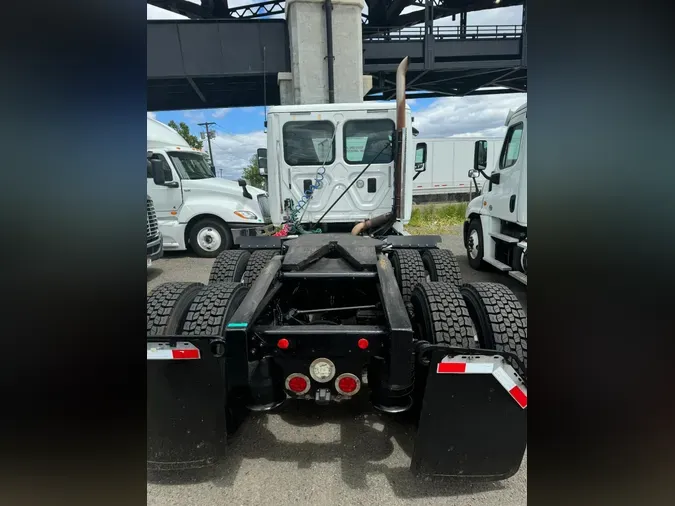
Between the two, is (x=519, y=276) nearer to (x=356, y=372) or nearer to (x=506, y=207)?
(x=506, y=207)

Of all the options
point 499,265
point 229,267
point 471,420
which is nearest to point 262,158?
point 229,267

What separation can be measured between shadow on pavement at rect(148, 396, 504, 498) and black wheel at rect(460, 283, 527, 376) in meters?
0.70

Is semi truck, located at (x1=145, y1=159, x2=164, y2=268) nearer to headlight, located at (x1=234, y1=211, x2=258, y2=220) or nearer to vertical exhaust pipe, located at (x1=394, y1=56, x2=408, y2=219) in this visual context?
headlight, located at (x1=234, y1=211, x2=258, y2=220)

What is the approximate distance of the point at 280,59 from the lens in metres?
9.64

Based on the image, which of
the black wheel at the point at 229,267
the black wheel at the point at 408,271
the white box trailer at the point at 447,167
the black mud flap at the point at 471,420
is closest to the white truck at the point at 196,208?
the black wheel at the point at 229,267

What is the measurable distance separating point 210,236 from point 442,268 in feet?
18.2

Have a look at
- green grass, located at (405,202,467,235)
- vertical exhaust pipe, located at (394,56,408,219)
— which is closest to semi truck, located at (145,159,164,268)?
vertical exhaust pipe, located at (394,56,408,219)

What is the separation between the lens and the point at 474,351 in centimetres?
157

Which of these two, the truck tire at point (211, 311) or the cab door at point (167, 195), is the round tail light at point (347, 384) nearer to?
the truck tire at point (211, 311)

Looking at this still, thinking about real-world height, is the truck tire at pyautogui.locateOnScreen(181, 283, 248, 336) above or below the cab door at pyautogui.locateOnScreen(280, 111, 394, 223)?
below

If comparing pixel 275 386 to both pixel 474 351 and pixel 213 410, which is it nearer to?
pixel 213 410

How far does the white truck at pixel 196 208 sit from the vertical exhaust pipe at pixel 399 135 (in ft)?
11.7

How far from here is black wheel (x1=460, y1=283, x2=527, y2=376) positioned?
1.84m
